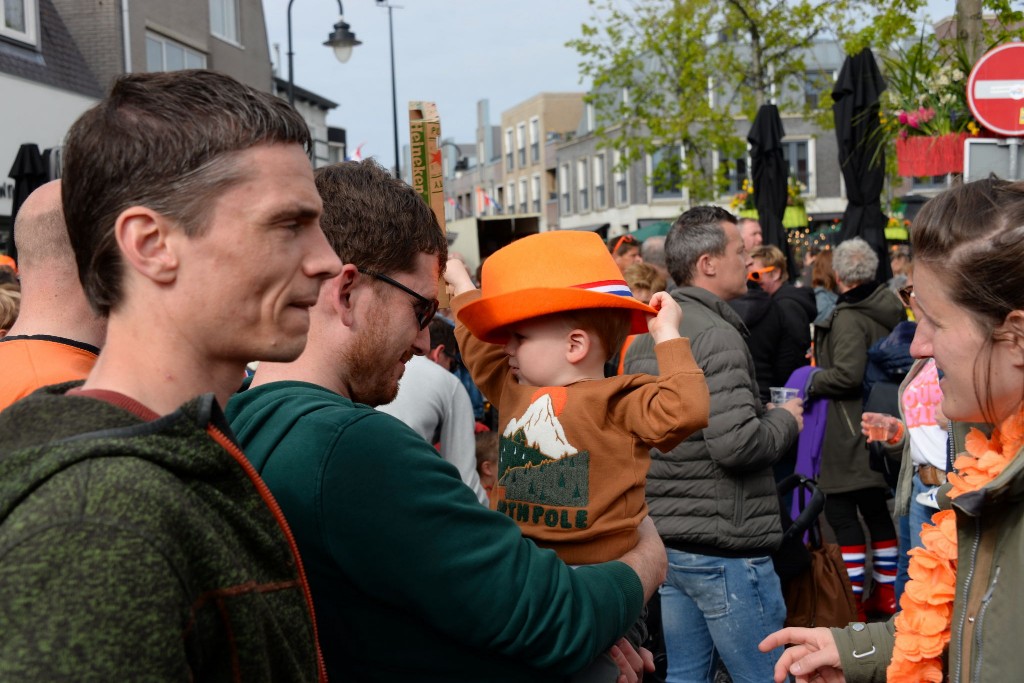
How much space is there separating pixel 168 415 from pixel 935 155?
7.56m

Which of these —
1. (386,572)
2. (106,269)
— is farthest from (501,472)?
(106,269)

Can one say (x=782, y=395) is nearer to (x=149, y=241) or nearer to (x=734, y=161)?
(x=149, y=241)

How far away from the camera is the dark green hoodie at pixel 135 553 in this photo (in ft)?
3.42

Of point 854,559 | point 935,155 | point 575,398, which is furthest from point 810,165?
point 575,398

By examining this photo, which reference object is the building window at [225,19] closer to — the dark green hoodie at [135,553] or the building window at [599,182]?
the dark green hoodie at [135,553]

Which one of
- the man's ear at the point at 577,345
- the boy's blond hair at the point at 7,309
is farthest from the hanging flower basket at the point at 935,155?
the boy's blond hair at the point at 7,309

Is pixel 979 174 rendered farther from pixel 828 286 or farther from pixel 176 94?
pixel 176 94

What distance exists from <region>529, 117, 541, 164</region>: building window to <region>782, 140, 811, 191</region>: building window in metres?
20.8

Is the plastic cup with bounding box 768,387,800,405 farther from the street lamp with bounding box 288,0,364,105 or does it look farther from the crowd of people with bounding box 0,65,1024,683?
the street lamp with bounding box 288,0,364,105

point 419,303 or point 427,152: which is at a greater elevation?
point 427,152

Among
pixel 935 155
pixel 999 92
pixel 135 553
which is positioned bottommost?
pixel 135 553

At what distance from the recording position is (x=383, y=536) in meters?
1.69

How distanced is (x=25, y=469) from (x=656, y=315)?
2.25 meters

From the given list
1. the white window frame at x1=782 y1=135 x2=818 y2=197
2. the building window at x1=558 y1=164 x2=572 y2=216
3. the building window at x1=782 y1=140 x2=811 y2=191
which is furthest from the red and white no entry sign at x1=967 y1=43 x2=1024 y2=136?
the building window at x1=558 y1=164 x2=572 y2=216
